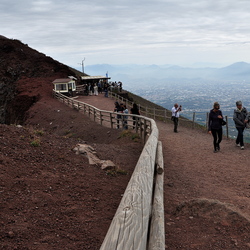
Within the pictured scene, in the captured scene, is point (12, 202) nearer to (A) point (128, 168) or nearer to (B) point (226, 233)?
(B) point (226, 233)

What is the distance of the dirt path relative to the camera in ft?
13.4

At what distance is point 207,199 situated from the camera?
204 inches

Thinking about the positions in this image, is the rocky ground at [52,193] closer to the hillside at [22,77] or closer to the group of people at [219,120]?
the group of people at [219,120]

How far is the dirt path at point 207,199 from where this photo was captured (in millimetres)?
4074

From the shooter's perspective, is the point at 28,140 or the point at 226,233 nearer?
the point at 226,233

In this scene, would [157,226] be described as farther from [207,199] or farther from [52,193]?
[52,193]

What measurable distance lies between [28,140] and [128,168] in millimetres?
2711

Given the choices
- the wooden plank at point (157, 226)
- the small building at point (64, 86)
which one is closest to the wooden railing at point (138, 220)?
the wooden plank at point (157, 226)

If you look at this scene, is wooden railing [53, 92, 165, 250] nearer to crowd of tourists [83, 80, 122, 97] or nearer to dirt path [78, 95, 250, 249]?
dirt path [78, 95, 250, 249]

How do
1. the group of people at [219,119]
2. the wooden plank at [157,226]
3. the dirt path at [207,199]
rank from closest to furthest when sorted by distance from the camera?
the wooden plank at [157,226] → the dirt path at [207,199] → the group of people at [219,119]

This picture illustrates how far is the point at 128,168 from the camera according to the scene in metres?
7.85

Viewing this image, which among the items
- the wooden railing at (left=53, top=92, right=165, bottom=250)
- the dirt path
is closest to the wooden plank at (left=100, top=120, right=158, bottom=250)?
the wooden railing at (left=53, top=92, right=165, bottom=250)

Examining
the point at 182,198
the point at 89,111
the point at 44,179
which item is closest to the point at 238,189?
the point at 182,198

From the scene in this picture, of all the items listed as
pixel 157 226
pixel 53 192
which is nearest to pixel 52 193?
pixel 53 192
